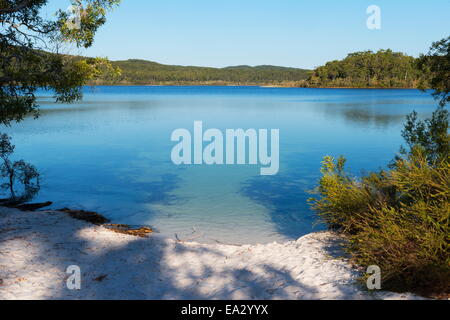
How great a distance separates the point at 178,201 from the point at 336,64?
186809 millimetres

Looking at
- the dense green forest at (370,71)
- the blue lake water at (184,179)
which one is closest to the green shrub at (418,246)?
the blue lake water at (184,179)

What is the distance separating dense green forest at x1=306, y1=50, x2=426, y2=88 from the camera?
16412cm

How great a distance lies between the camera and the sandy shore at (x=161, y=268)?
5.61 m

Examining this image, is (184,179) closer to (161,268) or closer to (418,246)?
(161,268)

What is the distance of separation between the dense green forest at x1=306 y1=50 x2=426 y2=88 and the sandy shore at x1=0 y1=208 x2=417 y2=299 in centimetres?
17049

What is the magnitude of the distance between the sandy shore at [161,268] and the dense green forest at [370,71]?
559 ft

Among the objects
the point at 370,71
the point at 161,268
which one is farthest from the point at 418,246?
the point at 370,71

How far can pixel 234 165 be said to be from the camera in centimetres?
2030

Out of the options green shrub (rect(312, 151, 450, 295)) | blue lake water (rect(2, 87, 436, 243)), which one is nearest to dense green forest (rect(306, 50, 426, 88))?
blue lake water (rect(2, 87, 436, 243))

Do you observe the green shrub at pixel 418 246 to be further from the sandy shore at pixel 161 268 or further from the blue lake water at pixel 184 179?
the blue lake water at pixel 184 179

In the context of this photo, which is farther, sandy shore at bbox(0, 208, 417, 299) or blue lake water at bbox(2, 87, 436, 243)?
blue lake water at bbox(2, 87, 436, 243)

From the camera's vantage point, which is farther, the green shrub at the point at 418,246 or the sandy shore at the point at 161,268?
the sandy shore at the point at 161,268

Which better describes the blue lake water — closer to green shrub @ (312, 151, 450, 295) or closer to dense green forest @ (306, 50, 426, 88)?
green shrub @ (312, 151, 450, 295)
